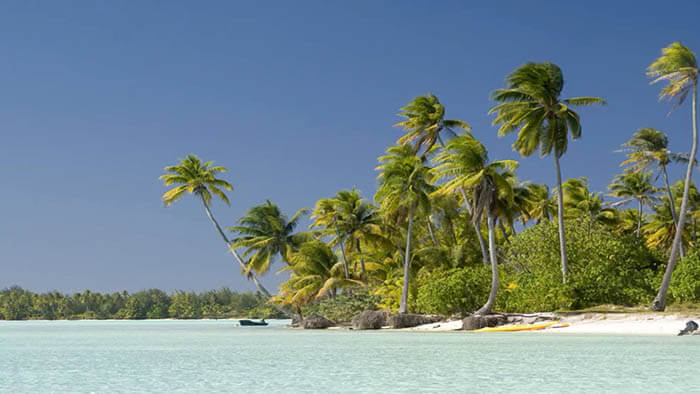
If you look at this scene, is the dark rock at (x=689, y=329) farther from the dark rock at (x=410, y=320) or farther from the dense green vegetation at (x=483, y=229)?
the dark rock at (x=410, y=320)

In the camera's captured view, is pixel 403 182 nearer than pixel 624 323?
No

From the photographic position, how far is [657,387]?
28.5 feet

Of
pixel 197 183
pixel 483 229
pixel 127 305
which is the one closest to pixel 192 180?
pixel 197 183

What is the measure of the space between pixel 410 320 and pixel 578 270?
304 inches

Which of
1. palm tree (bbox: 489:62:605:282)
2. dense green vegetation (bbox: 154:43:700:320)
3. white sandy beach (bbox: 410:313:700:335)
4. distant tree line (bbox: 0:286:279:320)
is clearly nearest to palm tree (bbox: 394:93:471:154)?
dense green vegetation (bbox: 154:43:700:320)

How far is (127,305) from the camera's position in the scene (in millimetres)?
110375

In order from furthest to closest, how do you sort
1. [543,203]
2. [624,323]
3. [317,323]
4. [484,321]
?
[543,203], [317,323], [484,321], [624,323]

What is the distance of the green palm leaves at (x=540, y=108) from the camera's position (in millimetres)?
31062

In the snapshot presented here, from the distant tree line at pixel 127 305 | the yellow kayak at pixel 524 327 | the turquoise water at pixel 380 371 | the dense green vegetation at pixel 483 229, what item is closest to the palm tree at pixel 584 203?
the dense green vegetation at pixel 483 229

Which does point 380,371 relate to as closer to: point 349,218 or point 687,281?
point 687,281

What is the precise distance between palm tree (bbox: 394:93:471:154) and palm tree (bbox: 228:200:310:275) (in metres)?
11.1

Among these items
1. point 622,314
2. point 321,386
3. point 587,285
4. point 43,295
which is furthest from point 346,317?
point 43,295

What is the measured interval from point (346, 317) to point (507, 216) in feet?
37.6

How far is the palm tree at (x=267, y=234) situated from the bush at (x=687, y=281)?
2461 centimetres
